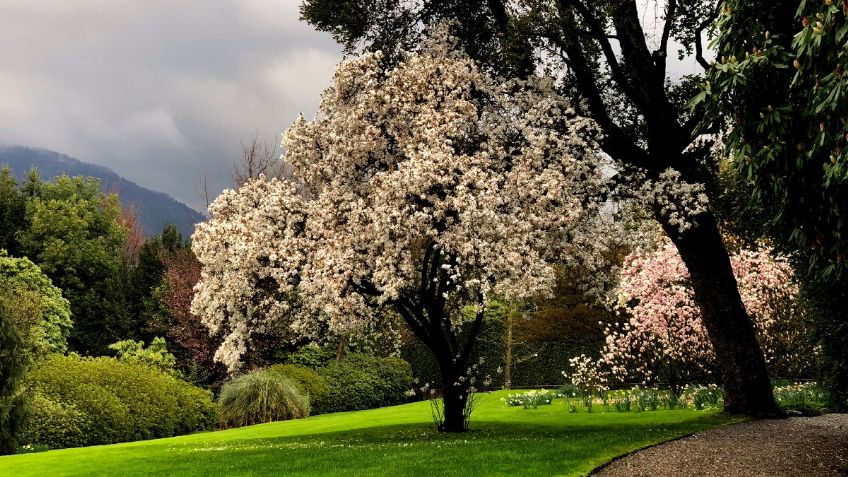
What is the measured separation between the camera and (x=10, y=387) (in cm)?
1814

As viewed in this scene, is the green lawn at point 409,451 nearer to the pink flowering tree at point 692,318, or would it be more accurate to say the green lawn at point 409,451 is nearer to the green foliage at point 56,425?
the pink flowering tree at point 692,318

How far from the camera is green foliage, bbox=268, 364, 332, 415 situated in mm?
27188

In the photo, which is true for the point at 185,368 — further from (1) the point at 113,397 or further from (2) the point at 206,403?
(1) the point at 113,397

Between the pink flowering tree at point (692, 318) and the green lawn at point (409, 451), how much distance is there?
3.35 meters

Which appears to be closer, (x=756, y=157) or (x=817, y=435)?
(x=756, y=157)

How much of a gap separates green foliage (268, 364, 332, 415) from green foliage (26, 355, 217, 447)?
3141 mm

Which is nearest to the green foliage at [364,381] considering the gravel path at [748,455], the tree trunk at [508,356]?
the tree trunk at [508,356]

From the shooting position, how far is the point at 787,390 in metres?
21.8

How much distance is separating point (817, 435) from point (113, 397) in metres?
19.0

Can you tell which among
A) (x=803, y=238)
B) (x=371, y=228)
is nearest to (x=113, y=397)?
(x=371, y=228)

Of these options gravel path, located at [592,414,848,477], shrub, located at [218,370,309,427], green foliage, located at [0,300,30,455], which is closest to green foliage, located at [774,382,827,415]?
gravel path, located at [592,414,848,477]

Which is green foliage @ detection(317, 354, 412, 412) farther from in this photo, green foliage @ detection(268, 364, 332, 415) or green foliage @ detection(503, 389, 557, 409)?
green foliage @ detection(503, 389, 557, 409)

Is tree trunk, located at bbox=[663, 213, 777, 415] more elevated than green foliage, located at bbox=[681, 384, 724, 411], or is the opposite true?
tree trunk, located at bbox=[663, 213, 777, 415]

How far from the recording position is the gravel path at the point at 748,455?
991 cm
